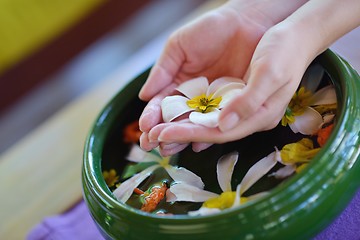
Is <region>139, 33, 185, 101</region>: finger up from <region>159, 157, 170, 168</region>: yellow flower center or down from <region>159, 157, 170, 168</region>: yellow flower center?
up

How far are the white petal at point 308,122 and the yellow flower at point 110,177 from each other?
22cm

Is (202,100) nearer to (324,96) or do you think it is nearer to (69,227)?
Result: (324,96)

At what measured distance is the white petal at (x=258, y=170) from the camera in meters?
0.50

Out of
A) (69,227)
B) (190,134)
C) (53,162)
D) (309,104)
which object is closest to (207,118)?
(190,134)

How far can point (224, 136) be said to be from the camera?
1.65 feet

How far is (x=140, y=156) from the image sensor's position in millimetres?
634

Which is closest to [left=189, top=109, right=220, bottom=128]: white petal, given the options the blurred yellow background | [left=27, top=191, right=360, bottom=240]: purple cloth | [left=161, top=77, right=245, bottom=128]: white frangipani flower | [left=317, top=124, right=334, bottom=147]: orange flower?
[left=161, top=77, right=245, bottom=128]: white frangipani flower

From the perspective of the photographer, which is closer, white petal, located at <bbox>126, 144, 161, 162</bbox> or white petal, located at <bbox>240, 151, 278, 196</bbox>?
white petal, located at <bbox>240, 151, 278, 196</bbox>

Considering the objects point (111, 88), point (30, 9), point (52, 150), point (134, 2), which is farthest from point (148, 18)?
point (52, 150)

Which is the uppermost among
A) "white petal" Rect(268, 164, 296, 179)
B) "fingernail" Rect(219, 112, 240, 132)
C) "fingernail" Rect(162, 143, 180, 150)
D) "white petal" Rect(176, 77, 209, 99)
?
"fingernail" Rect(219, 112, 240, 132)

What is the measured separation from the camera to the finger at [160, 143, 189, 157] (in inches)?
21.7

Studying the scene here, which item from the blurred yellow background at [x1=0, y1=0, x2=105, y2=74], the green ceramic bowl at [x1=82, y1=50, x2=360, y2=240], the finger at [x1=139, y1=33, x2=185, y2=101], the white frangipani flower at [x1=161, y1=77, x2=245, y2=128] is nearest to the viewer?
the green ceramic bowl at [x1=82, y1=50, x2=360, y2=240]

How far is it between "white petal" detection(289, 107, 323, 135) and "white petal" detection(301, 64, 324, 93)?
0.15ft

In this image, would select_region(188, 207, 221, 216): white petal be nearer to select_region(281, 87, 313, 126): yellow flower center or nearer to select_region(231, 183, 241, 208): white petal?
select_region(231, 183, 241, 208): white petal
